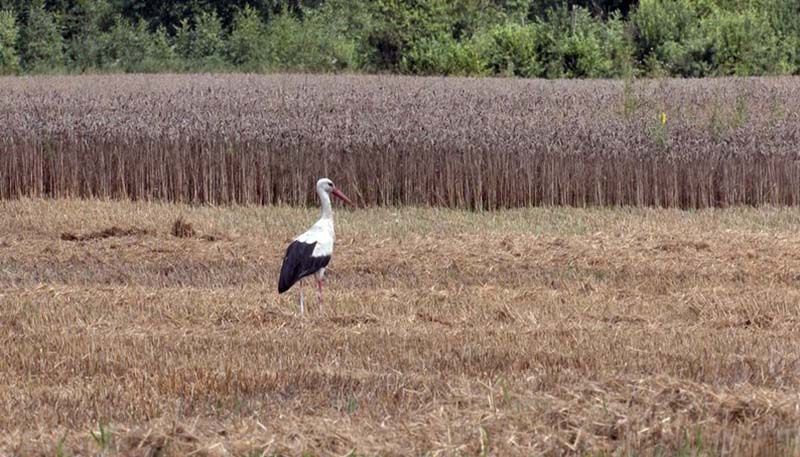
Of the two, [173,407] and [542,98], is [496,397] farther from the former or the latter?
[542,98]

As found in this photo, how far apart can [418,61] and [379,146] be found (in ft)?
78.2

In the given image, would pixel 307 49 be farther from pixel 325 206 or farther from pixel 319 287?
pixel 319 287

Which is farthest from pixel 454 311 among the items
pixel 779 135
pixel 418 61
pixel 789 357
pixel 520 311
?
pixel 418 61

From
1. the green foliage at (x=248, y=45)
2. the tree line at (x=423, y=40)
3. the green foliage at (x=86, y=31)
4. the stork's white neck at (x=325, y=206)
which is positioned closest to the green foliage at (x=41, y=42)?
the tree line at (x=423, y=40)

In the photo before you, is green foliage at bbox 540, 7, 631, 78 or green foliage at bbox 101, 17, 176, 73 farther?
green foliage at bbox 101, 17, 176, 73

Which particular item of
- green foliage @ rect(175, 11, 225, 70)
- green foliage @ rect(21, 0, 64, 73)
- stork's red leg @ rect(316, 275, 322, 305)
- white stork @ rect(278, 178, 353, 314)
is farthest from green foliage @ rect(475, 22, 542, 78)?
stork's red leg @ rect(316, 275, 322, 305)

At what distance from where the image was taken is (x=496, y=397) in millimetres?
8828

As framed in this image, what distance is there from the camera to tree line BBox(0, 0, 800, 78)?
4178cm

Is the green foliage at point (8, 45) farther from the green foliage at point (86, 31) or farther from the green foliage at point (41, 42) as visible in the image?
the green foliage at point (86, 31)

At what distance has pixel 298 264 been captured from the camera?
12797 millimetres

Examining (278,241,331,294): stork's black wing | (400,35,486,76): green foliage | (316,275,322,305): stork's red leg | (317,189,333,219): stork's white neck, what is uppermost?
(317,189,333,219): stork's white neck

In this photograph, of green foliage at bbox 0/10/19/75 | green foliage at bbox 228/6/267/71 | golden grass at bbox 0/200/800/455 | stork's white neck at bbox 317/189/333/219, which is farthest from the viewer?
green foliage at bbox 228/6/267/71

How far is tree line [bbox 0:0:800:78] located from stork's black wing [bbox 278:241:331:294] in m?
24.5

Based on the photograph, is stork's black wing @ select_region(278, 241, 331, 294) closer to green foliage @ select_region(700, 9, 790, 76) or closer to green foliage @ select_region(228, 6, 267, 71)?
green foliage @ select_region(700, 9, 790, 76)
